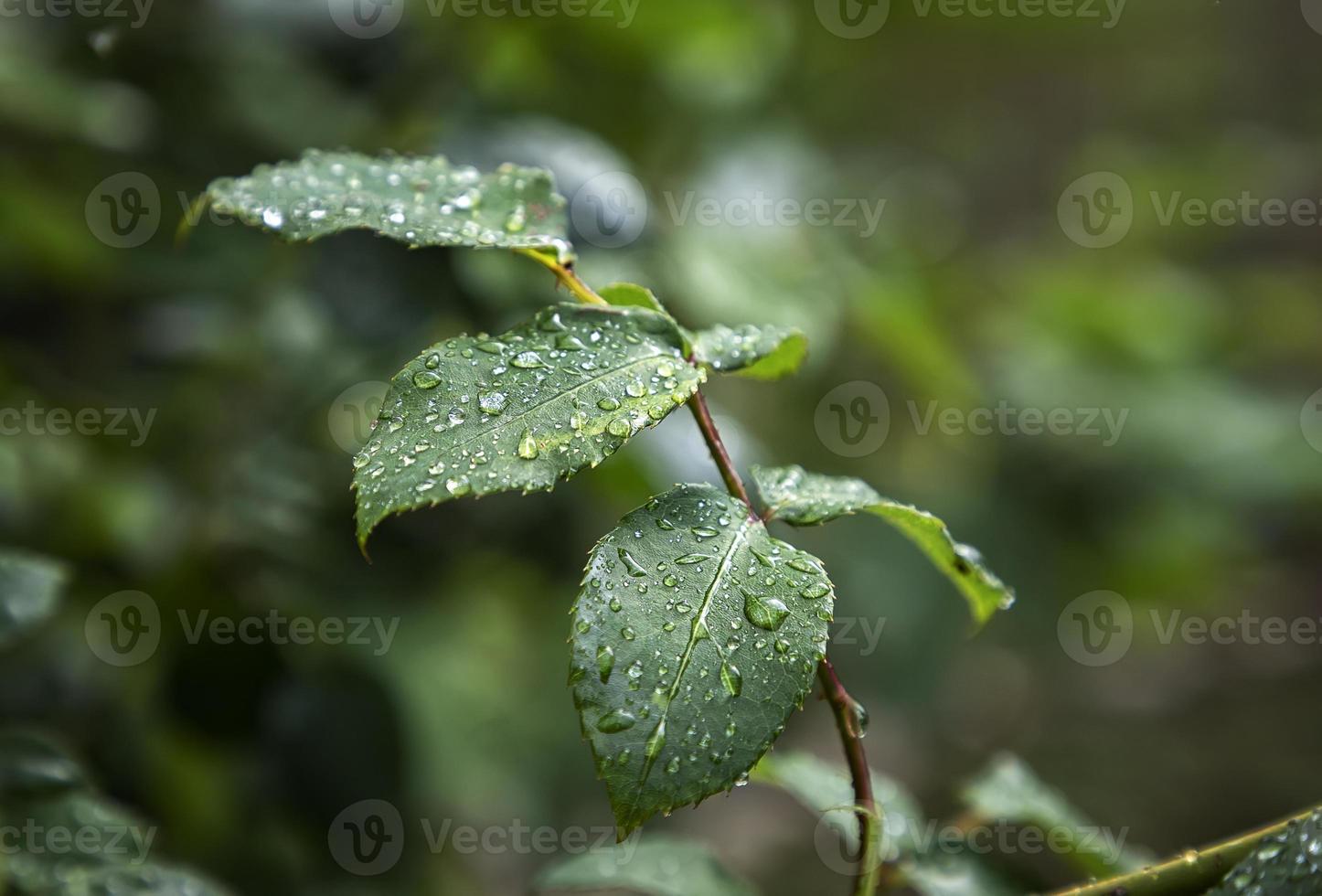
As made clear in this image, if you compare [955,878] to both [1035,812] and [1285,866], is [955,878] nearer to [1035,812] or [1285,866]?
[1035,812]

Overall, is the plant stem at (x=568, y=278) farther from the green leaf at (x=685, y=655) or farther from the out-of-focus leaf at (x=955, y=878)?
the out-of-focus leaf at (x=955, y=878)

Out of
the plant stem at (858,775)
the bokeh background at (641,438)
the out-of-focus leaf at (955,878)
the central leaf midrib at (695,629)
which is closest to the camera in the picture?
the central leaf midrib at (695,629)

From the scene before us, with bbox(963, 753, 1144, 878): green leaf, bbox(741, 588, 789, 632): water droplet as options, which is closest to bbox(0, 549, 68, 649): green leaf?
bbox(741, 588, 789, 632): water droplet

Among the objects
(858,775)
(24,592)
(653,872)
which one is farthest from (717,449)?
(24,592)

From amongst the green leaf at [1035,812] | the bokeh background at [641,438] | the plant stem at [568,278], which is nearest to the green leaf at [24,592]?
the bokeh background at [641,438]

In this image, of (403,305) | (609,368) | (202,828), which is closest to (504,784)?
(202,828)

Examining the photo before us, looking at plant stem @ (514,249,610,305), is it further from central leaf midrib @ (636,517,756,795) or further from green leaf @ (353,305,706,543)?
central leaf midrib @ (636,517,756,795)
